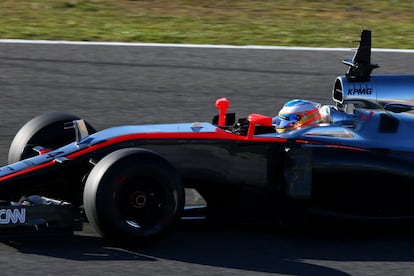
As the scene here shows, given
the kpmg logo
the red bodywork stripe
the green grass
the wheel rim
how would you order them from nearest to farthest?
the wheel rim, the red bodywork stripe, the kpmg logo, the green grass

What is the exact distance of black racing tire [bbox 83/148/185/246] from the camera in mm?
5414

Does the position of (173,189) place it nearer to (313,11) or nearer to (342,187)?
(342,187)

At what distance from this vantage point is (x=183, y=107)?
9.17m

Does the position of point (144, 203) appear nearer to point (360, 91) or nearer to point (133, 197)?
point (133, 197)

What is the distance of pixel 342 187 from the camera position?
5984mm

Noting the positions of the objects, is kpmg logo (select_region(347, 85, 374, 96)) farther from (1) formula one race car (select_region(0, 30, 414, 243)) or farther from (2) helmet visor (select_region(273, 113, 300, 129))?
(2) helmet visor (select_region(273, 113, 300, 129))

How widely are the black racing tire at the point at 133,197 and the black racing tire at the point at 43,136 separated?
45.6 inches

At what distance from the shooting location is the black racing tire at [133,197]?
5.41 metres

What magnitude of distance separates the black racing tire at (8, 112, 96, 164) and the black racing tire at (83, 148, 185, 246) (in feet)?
3.80

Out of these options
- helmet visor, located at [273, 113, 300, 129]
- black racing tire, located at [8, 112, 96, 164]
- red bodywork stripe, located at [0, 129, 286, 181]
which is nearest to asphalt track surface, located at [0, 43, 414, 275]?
Result: red bodywork stripe, located at [0, 129, 286, 181]

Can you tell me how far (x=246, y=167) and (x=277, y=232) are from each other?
1.47 ft

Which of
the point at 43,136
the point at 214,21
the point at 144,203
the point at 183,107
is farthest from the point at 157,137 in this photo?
the point at 214,21

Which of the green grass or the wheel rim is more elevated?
the green grass

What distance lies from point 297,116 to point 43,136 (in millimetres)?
1623
